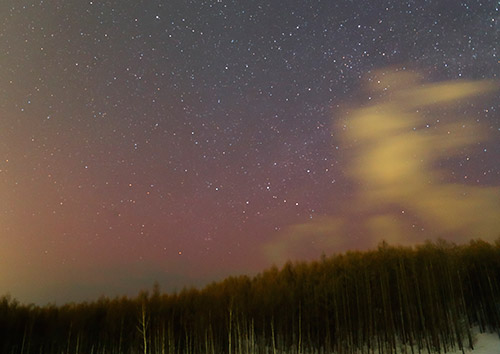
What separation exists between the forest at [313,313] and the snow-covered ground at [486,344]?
43cm

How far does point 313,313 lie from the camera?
104 feet

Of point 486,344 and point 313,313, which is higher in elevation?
point 313,313

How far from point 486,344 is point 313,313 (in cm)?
1133

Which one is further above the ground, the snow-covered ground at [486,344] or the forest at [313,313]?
the forest at [313,313]

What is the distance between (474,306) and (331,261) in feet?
42.8

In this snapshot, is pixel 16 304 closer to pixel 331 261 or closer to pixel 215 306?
pixel 215 306

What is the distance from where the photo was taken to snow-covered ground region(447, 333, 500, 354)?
2294 cm

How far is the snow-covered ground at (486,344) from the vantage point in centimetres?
2294

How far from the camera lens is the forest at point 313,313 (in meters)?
26.9

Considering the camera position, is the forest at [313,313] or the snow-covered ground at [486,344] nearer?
the snow-covered ground at [486,344]

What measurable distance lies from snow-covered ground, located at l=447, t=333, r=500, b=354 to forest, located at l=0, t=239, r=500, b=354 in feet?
1.41

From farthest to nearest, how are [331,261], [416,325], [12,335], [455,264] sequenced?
1. [331,261]
2. [12,335]
3. [455,264]
4. [416,325]

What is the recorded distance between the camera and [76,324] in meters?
36.5

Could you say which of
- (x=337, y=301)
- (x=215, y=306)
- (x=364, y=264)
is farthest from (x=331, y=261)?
(x=215, y=306)
